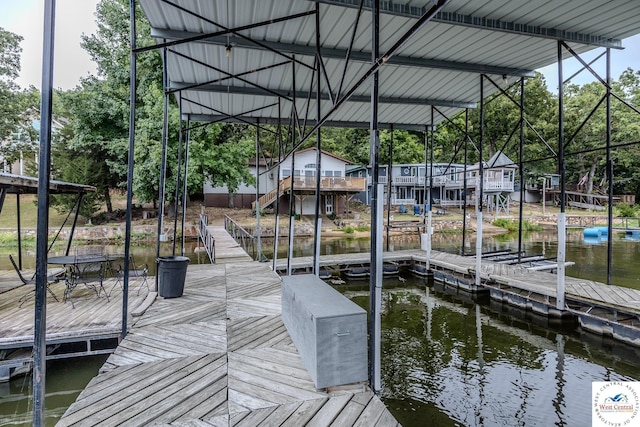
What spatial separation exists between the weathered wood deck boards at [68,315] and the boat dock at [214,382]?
618 mm

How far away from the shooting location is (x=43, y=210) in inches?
78.3

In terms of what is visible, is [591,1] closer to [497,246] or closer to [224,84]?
[224,84]

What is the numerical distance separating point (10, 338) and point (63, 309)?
1000 mm

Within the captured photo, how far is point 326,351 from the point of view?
108 inches

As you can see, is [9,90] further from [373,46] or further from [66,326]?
[373,46]

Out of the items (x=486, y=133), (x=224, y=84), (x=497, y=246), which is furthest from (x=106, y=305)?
(x=486, y=133)

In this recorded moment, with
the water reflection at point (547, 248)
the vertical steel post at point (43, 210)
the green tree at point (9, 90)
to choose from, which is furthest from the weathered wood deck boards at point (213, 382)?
the green tree at point (9, 90)

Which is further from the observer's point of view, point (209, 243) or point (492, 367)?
point (209, 243)

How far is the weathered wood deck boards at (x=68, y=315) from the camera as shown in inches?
169

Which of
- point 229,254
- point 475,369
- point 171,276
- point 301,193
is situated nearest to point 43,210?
point 171,276

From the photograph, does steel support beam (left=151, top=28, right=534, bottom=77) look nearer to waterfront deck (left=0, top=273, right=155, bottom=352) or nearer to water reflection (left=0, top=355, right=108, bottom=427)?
waterfront deck (left=0, top=273, right=155, bottom=352)

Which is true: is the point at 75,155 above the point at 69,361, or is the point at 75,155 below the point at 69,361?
above

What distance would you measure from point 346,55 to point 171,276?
171 inches

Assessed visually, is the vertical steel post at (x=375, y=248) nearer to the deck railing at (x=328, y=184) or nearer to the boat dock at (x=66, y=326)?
the boat dock at (x=66, y=326)
